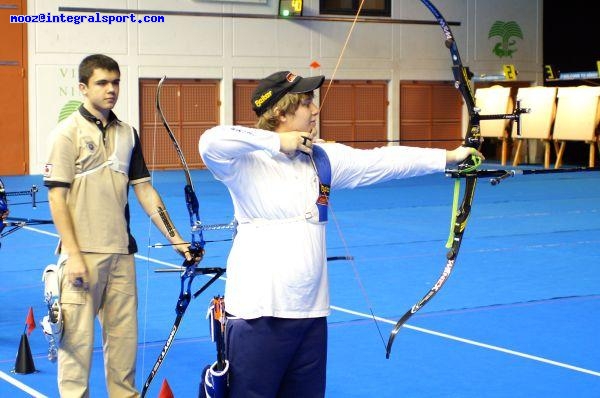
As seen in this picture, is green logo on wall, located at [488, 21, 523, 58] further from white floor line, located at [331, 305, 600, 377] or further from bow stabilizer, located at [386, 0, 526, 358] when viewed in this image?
bow stabilizer, located at [386, 0, 526, 358]

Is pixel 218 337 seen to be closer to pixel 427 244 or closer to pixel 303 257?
pixel 303 257

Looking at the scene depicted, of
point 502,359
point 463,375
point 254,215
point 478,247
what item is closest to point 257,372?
point 254,215

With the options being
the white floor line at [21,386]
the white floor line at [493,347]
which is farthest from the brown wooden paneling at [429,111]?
the white floor line at [21,386]

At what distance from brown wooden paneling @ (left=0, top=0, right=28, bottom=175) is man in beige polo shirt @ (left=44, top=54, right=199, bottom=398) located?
16947 mm

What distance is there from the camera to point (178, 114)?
Answer: 73.1 feet

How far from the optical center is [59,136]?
4199mm

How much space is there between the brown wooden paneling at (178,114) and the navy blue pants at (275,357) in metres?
18.9

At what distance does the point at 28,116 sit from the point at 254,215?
1846cm

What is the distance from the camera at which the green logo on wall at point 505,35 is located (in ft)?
85.5

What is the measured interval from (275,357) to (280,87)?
0.88m

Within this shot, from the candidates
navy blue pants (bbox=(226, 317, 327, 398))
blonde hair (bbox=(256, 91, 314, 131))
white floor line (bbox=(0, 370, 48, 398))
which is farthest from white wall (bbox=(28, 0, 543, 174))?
navy blue pants (bbox=(226, 317, 327, 398))

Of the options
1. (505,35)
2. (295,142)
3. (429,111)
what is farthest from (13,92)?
(295,142)

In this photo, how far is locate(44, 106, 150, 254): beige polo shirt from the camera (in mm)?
4184

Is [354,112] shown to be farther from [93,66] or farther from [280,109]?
[280,109]
